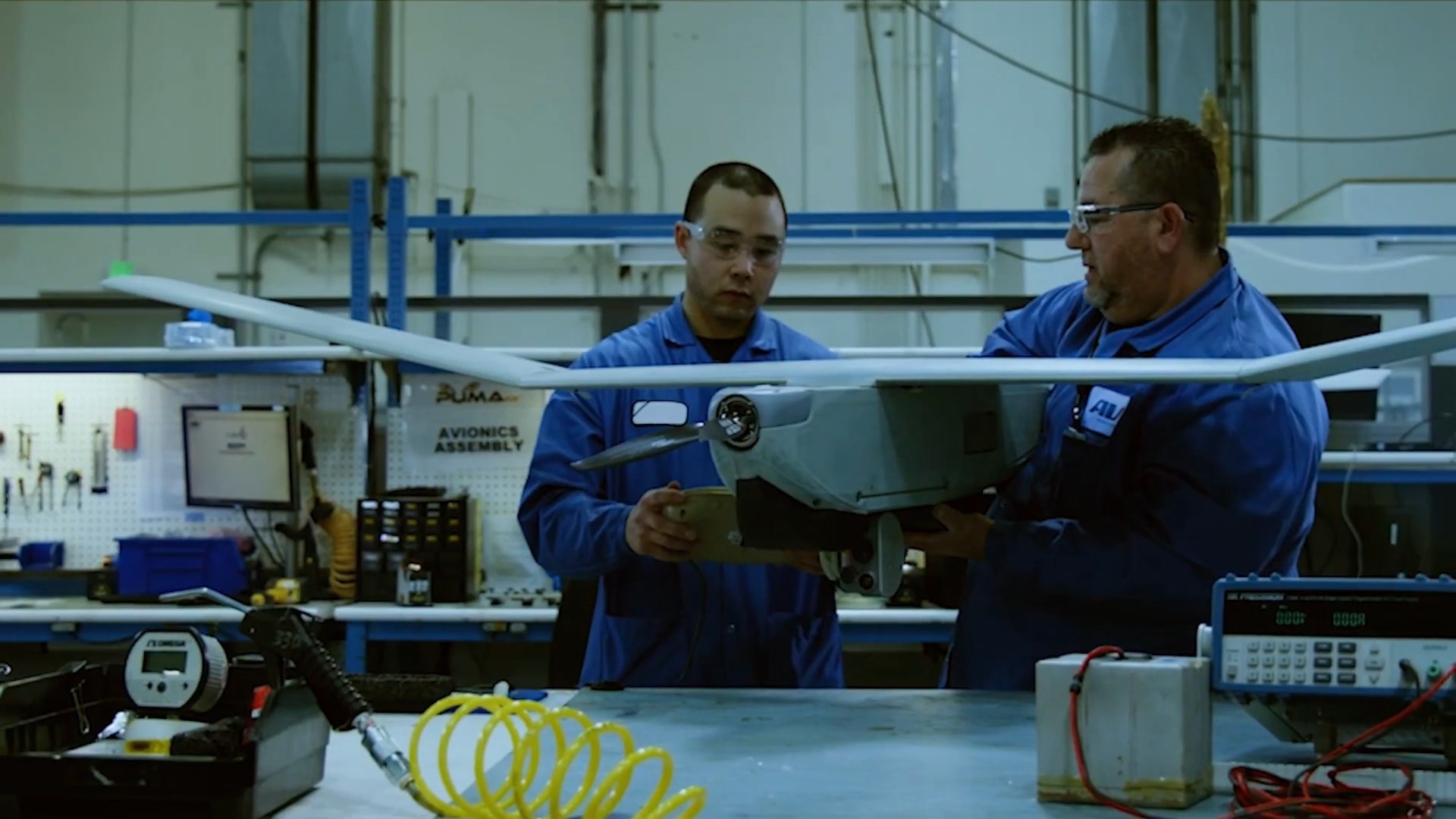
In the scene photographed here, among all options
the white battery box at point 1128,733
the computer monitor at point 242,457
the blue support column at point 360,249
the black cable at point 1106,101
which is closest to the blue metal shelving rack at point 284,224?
the blue support column at point 360,249

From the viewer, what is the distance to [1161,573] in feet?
4.75

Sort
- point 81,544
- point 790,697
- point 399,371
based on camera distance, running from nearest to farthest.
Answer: point 790,697 < point 399,371 < point 81,544

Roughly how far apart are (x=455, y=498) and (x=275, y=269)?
2758mm

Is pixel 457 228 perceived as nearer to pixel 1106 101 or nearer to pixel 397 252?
pixel 397 252

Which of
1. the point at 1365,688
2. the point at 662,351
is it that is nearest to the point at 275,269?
the point at 662,351

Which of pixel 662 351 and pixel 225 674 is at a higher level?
pixel 662 351

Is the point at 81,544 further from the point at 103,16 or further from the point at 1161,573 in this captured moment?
the point at 1161,573

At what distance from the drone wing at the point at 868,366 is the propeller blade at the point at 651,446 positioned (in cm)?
6

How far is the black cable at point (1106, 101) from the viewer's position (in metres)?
5.59

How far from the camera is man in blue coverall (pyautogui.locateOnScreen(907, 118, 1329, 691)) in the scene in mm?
1431

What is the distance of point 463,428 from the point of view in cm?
388

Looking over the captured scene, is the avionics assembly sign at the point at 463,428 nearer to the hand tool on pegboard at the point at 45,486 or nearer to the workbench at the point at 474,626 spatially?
the workbench at the point at 474,626

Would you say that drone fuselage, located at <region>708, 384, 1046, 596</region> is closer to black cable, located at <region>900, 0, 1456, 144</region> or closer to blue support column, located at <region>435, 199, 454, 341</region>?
blue support column, located at <region>435, 199, 454, 341</region>

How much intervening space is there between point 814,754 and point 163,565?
280 centimetres
